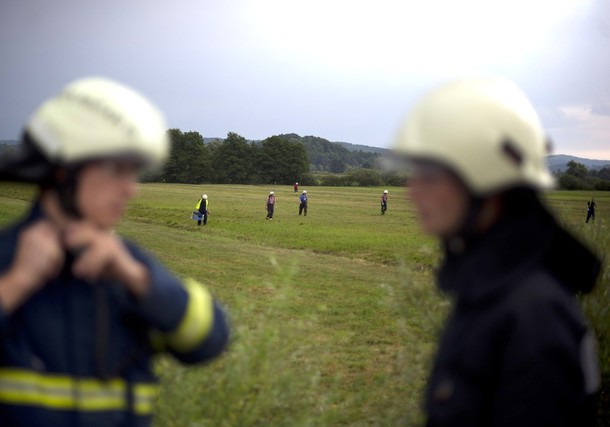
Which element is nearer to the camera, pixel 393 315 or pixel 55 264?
pixel 55 264

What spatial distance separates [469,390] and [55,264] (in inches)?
51.9

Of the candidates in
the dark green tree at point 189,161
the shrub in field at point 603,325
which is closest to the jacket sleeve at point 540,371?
the shrub in field at point 603,325

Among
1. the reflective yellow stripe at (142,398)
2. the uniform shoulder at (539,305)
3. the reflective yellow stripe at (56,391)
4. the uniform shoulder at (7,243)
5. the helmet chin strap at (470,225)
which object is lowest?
→ the reflective yellow stripe at (142,398)

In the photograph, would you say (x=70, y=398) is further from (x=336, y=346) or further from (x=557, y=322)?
(x=336, y=346)

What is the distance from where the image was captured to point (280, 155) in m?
113

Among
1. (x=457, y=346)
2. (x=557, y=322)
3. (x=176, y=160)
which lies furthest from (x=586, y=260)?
(x=176, y=160)

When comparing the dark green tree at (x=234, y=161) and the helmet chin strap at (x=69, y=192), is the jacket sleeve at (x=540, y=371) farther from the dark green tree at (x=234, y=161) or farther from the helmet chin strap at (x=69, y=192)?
the dark green tree at (x=234, y=161)

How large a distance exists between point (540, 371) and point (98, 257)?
1305 mm

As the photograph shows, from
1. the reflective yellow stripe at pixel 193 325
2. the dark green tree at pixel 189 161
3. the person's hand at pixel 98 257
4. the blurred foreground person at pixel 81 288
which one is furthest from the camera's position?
the dark green tree at pixel 189 161

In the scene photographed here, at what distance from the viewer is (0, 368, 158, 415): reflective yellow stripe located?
1.81m

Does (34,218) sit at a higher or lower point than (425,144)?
lower

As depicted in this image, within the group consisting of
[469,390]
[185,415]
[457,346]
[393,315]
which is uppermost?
[457,346]

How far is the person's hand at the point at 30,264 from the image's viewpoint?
5.56 ft

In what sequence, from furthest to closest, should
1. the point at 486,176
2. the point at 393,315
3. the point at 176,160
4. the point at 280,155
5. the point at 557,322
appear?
the point at 280,155, the point at 176,160, the point at 393,315, the point at 486,176, the point at 557,322
